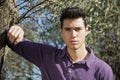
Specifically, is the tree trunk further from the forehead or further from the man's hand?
the forehead

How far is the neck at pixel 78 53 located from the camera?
366cm

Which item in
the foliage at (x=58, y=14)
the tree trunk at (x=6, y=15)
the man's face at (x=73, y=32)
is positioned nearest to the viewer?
the man's face at (x=73, y=32)

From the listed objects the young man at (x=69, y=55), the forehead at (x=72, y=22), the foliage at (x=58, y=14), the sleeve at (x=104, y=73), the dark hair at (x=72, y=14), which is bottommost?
the foliage at (x=58, y=14)

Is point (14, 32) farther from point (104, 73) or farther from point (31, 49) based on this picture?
point (104, 73)

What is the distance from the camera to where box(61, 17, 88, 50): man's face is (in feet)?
11.8

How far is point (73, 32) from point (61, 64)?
0.31 meters

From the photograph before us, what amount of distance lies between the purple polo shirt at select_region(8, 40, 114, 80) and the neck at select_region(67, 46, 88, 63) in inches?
1.4

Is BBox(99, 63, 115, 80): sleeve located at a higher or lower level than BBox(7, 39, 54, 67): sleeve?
lower

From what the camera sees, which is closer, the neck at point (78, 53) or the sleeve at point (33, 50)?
the neck at point (78, 53)

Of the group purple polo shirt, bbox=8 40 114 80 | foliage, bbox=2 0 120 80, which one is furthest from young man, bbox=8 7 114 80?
foliage, bbox=2 0 120 80

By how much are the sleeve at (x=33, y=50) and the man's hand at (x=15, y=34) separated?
0.06m

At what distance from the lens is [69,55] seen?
370cm

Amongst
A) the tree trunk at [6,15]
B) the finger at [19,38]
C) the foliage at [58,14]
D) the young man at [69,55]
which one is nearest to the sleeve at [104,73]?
the young man at [69,55]

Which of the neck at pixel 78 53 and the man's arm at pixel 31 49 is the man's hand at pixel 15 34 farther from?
the neck at pixel 78 53
